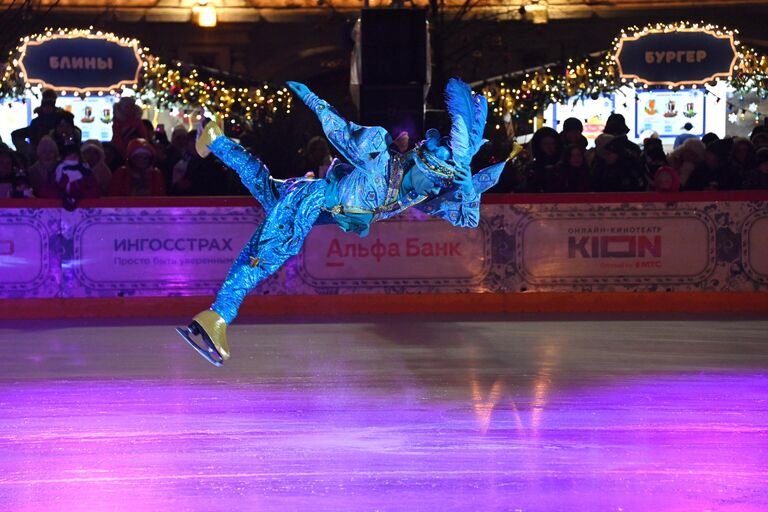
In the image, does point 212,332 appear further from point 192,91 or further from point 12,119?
point 12,119

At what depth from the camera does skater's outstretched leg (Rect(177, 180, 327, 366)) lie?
5695 millimetres

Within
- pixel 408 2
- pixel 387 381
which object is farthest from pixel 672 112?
pixel 387 381

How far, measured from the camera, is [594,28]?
65.7 ft

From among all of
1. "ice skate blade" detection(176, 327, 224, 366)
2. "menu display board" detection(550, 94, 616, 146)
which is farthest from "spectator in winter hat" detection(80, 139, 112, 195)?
"menu display board" detection(550, 94, 616, 146)

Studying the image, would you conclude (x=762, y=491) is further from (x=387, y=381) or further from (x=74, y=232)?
(x=74, y=232)

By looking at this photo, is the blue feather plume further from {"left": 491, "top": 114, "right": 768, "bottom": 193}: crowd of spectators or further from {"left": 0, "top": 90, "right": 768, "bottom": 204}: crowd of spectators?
{"left": 491, "top": 114, "right": 768, "bottom": 193}: crowd of spectators

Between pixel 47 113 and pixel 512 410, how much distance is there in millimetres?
6522

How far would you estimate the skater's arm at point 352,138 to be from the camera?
18.7 ft

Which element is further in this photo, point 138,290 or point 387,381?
point 138,290

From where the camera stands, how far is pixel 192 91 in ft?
42.3

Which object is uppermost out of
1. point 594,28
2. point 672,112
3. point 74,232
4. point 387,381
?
point 594,28

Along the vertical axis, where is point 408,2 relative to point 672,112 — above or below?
above

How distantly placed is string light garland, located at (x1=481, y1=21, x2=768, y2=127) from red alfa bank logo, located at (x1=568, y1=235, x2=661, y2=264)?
2.41m

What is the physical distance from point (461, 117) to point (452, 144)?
0.45ft
